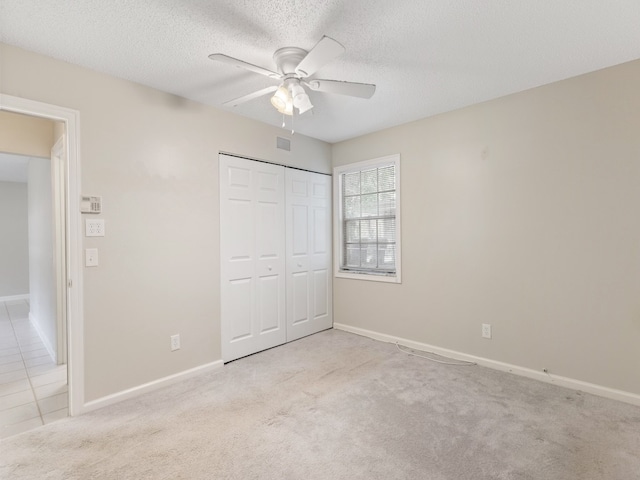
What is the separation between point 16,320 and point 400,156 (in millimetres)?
6094

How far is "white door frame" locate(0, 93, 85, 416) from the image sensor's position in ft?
Answer: 7.32

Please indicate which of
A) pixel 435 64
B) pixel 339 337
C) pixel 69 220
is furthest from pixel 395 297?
pixel 69 220

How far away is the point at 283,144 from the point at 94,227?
207 cm

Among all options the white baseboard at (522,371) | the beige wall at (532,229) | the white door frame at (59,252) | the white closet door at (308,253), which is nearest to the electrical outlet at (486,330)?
the beige wall at (532,229)

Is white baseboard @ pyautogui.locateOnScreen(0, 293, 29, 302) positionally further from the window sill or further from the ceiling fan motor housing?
the ceiling fan motor housing

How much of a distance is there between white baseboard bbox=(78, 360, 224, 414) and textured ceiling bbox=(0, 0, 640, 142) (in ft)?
7.89

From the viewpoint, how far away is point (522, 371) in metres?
2.79

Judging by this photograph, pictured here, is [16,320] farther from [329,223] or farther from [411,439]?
[411,439]

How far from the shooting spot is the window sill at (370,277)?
3666 millimetres

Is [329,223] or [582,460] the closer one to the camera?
[582,460]

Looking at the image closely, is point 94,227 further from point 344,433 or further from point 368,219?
point 368,219

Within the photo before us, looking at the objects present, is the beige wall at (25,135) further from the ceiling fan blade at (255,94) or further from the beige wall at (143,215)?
the ceiling fan blade at (255,94)

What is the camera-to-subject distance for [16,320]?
4.89 meters

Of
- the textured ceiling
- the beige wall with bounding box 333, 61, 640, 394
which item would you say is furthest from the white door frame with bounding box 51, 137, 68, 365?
the beige wall with bounding box 333, 61, 640, 394
